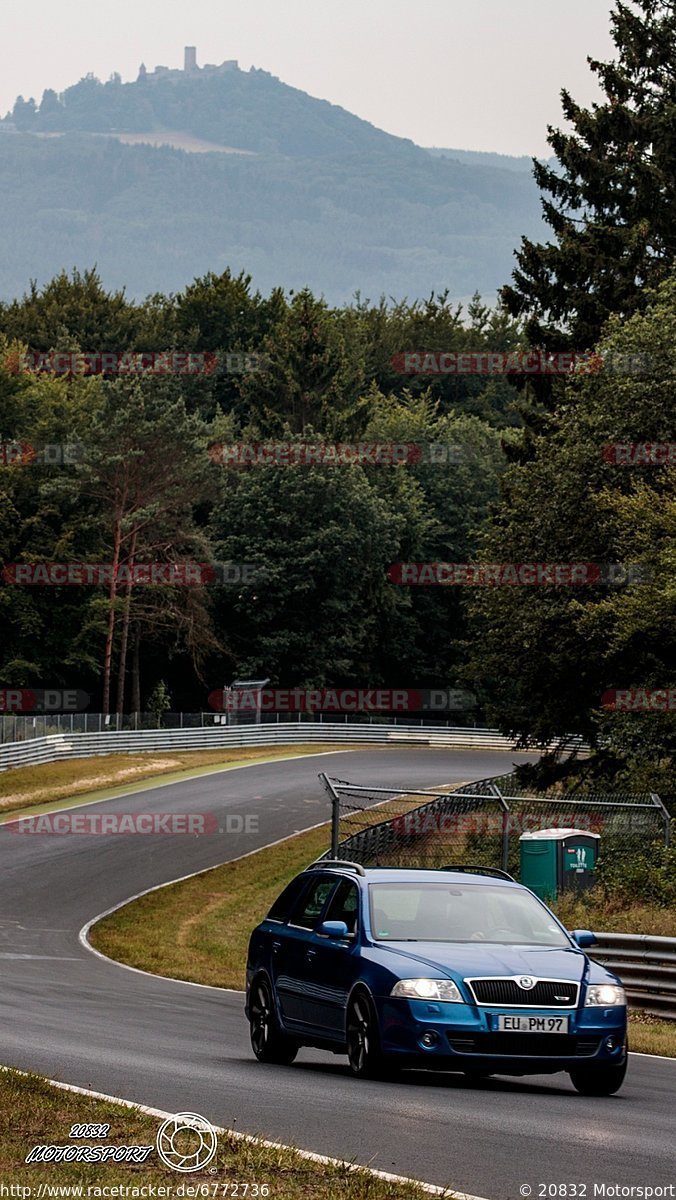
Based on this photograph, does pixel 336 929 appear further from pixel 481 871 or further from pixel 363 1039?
pixel 481 871

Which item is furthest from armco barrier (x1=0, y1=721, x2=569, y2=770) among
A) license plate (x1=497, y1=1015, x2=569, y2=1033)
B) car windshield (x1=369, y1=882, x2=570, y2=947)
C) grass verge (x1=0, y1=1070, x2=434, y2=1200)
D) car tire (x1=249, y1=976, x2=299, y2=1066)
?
grass verge (x1=0, y1=1070, x2=434, y2=1200)

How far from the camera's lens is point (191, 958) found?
91.4 feet

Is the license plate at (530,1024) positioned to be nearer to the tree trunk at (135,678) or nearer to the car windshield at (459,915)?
the car windshield at (459,915)

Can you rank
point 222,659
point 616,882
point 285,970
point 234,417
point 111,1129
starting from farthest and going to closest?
1. point 234,417
2. point 222,659
3. point 616,882
4. point 285,970
5. point 111,1129

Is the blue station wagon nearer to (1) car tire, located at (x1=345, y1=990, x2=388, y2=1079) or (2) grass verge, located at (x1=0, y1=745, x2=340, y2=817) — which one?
(1) car tire, located at (x1=345, y1=990, x2=388, y2=1079)

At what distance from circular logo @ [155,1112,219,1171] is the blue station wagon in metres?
2.55

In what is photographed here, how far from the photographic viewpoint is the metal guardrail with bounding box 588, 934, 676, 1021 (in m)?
18.3

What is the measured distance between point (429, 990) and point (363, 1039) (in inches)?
30.8

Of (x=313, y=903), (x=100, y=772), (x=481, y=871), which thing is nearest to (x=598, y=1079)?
(x=481, y=871)

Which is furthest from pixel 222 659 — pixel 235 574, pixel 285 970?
pixel 285 970

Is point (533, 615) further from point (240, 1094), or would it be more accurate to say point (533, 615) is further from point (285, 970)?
point (240, 1094)

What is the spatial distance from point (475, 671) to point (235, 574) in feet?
129

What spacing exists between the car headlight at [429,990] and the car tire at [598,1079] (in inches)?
41.2

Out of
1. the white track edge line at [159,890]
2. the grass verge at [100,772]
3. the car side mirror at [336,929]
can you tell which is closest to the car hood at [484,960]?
the car side mirror at [336,929]
